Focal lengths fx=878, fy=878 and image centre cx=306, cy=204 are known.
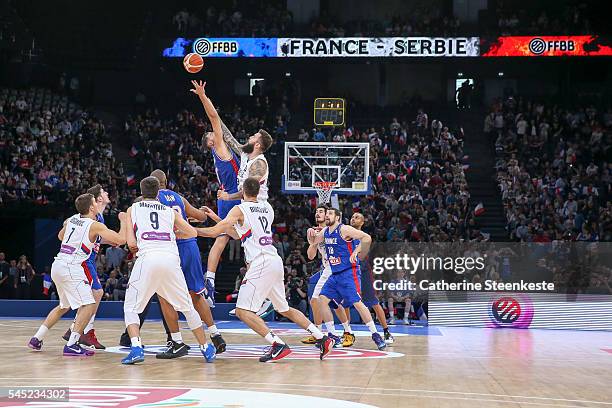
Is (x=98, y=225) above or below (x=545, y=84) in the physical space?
below

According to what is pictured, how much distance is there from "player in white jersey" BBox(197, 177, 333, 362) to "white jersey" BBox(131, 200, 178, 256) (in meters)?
0.41

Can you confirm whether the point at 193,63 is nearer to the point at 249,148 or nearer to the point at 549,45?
the point at 249,148

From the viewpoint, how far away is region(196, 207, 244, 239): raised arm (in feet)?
31.4

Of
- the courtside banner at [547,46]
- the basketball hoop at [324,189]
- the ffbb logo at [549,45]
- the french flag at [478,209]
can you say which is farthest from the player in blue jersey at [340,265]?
the ffbb logo at [549,45]

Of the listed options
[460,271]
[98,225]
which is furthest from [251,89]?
[98,225]

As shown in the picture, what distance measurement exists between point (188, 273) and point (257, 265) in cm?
119

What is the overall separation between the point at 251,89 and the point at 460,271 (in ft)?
60.1

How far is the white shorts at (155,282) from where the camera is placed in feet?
30.8

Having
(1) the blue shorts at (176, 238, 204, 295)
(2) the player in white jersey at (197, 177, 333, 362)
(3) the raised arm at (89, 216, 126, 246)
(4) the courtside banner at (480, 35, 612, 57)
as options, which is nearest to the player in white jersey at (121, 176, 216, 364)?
(2) the player in white jersey at (197, 177, 333, 362)

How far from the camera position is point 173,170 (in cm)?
2847

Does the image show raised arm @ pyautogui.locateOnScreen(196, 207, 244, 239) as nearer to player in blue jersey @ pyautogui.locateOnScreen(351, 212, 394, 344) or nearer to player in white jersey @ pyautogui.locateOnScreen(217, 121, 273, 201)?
player in white jersey @ pyautogui.locateOnScreen(217, 121, 273, 201)

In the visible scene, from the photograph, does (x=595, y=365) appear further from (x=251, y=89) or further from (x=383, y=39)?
(x=251, y=89)

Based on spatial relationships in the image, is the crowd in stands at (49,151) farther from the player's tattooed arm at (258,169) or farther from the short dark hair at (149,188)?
the short dark hair at (149,188)

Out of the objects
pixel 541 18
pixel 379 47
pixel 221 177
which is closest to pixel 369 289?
pixel 221 177
